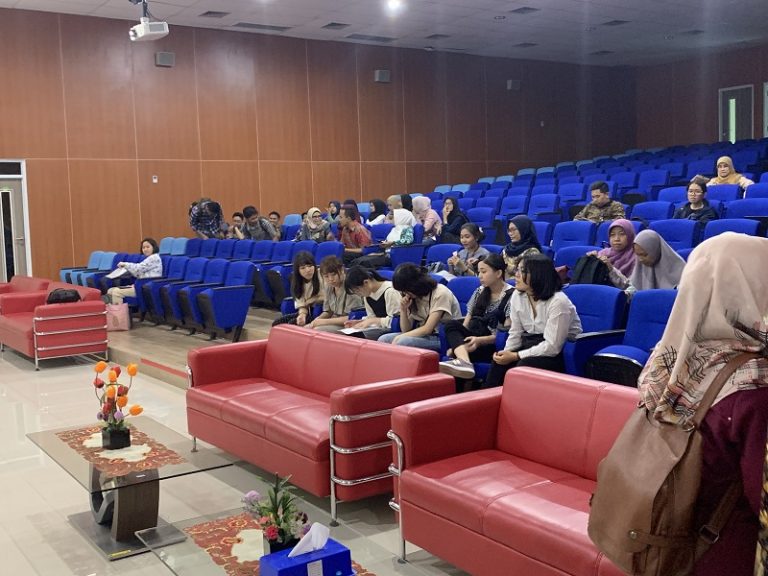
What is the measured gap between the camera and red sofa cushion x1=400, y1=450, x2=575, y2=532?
297 cm

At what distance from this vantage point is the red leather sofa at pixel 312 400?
3754mm

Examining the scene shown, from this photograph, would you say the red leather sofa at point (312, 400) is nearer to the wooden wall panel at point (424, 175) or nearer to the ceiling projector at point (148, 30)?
the ceiling projector at point (148, 30)

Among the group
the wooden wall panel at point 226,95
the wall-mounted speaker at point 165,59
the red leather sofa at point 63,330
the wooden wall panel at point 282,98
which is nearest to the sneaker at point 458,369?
the red leather sofa at point 63,330

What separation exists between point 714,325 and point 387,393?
2194 mm

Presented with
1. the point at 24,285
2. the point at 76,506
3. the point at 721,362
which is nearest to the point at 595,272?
the point at 76,506

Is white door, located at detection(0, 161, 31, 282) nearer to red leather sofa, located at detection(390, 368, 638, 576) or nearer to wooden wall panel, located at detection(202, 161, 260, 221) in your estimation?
wooden wall panel, located at detection(202, 161, 260, 221)

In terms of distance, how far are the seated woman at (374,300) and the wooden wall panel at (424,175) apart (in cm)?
1024

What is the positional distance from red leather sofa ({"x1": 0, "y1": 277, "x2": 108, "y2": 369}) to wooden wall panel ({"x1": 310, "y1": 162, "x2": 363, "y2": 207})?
6.60 metres

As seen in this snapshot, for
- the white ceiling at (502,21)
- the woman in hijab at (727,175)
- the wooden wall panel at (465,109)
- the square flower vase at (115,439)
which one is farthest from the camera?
the wooden wall panel at (465,109)

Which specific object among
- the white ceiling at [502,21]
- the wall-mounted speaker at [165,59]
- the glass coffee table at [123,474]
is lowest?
the glass coffee table at [123,474]

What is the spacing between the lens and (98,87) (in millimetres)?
12375

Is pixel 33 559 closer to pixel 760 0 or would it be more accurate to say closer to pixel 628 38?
pixel 760 0

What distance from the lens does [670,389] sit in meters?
1.83

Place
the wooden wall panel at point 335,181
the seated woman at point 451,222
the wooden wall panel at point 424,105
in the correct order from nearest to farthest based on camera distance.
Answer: the seated woman at point 451,222 < the wooden wall panel at point 335,181 < the wooden wall panel at point 424,105
